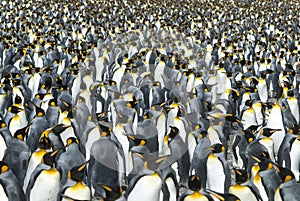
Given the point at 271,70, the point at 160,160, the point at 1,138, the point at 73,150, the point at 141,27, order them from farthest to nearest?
the point at 141,27 < the point at 271,70 < the point at 1,138 < the point at 73,150 < the point at 160,160

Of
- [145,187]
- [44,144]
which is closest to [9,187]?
[44,144]

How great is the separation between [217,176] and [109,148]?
121cm

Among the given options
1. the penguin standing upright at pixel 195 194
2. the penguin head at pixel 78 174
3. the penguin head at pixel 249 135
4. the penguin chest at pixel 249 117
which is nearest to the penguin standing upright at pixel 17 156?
the penguin head at pixel 78 174

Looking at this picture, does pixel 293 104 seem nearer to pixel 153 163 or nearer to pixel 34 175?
pixel 153 163

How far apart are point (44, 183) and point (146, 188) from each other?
0.96m

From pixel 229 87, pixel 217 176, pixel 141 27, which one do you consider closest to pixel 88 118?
pixel 217 176

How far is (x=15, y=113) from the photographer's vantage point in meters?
6.15

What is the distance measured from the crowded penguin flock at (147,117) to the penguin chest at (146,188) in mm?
10

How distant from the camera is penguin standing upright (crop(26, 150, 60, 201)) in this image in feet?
13.7

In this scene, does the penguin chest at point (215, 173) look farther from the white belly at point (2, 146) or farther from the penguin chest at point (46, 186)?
the white belly at point (2, 146)

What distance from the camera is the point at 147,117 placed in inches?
242

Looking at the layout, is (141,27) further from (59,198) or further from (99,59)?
(59,198)

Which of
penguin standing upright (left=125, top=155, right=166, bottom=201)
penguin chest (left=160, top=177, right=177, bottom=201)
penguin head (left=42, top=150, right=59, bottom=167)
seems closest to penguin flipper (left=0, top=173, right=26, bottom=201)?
penguin head (left=42, top=150, right=59, bottom=167)

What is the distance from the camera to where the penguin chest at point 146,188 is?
4078 mm
